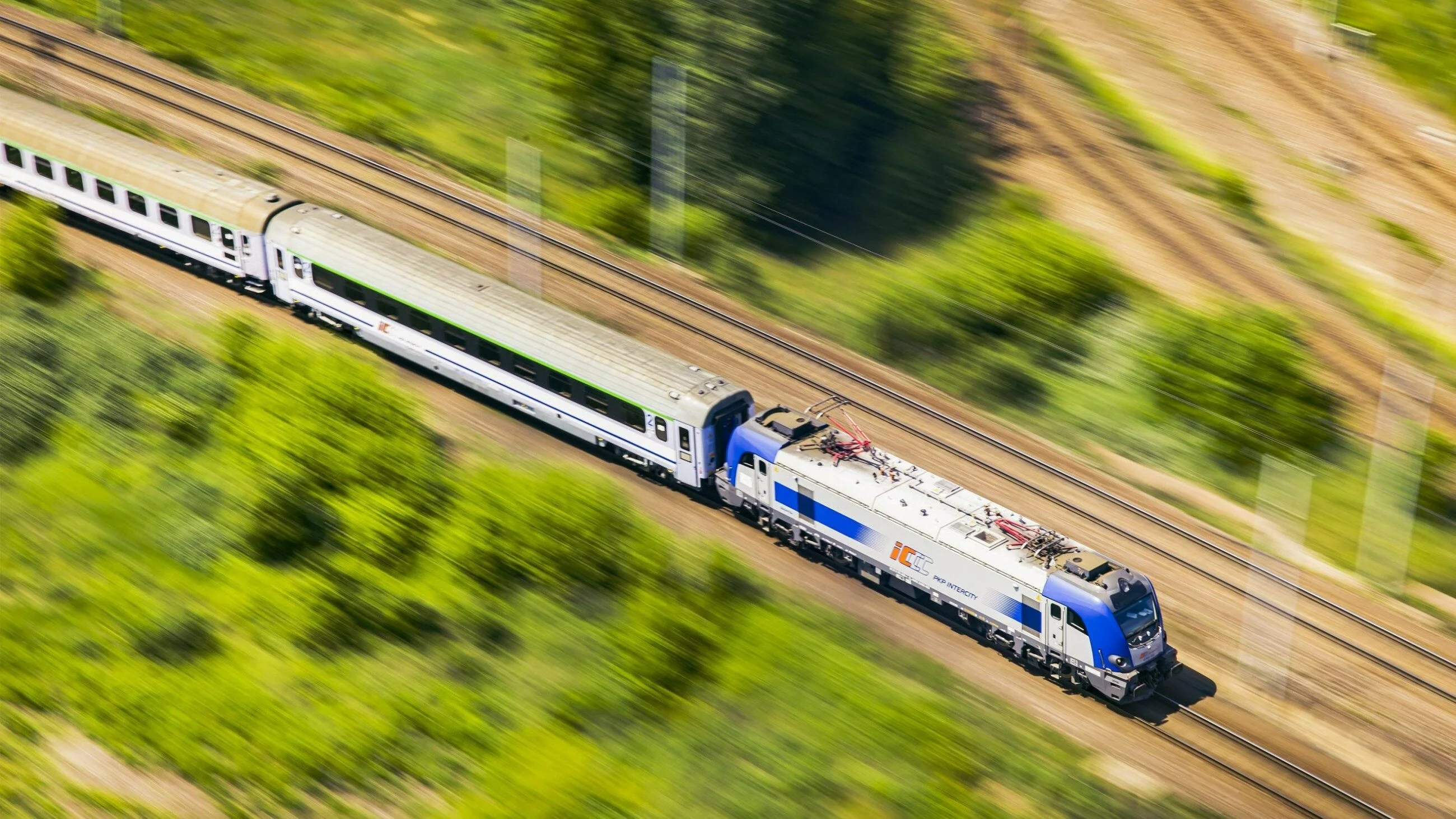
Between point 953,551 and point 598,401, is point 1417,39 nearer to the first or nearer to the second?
point 953,551

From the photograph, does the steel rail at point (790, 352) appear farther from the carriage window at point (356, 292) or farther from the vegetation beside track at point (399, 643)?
the vegetation beside track at point (399, 643)

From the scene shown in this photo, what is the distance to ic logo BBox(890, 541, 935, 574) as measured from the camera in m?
30.3

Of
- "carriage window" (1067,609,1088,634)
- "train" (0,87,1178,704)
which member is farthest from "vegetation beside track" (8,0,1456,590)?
"carriage window" (1067,609,1088,634)

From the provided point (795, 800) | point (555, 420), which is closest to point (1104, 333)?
point (555, 420)

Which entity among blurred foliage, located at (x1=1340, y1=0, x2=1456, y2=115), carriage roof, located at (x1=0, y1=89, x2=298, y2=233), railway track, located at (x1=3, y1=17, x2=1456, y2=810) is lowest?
railway track, located at (x1=3, y1=17, x2=1456, y2=810)

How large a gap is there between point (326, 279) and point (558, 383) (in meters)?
8.33

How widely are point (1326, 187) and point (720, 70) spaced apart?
20509 mm

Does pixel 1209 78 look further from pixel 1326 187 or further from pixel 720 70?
pixel 720 70

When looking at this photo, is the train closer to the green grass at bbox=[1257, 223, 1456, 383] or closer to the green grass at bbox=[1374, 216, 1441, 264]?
the green grass at bbox=[1257, 223, 1456, 383]

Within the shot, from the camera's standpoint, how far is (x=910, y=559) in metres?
30.5

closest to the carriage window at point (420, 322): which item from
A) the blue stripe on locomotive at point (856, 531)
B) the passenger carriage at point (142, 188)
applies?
the passenger carriage at point (142, 188)

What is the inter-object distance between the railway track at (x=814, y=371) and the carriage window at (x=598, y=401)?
22.8ft

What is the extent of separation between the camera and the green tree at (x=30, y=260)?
40.0 meters

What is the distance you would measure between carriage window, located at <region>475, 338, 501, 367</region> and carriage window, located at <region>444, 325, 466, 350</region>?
18.1 inches
